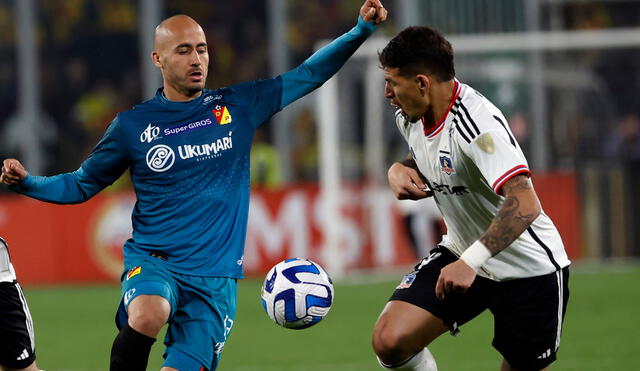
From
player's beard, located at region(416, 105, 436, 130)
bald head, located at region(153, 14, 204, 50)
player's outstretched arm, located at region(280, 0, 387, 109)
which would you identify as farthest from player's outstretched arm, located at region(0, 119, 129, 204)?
player's beard, located at region(416, 105, 436, 130)

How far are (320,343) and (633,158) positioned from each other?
22.6ft

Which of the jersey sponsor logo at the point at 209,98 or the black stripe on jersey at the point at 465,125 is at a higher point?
the jersey sponsor logo at the point at 209,98

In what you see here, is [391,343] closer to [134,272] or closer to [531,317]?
[531,317]

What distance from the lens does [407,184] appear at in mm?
5797

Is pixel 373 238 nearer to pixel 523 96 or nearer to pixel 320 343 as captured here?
pixel 523 96

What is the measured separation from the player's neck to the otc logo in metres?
1.31

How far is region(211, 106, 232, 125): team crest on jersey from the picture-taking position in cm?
611

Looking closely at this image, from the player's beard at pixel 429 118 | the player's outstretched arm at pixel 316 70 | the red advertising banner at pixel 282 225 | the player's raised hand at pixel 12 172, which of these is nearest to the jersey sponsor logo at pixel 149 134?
the player's raised hand at pixel 12 172

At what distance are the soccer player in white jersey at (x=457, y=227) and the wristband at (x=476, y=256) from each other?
0.34 meters

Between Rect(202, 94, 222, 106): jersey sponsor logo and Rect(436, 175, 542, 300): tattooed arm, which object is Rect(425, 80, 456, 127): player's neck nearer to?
Rect(436, 175, 542, 300): tattooed arm

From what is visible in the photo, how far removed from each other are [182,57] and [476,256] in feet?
6.45

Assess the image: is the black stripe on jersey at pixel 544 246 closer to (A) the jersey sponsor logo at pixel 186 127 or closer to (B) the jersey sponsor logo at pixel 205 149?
(B) the jersey sponsor logo at pixel 205 149

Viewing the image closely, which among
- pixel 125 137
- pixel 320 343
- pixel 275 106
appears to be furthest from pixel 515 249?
pixel 320 343

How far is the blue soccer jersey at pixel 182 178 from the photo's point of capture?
5926 mm
